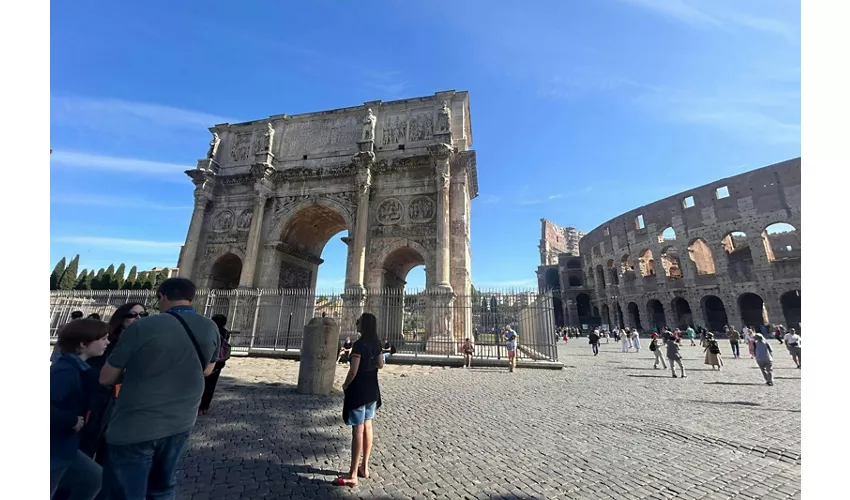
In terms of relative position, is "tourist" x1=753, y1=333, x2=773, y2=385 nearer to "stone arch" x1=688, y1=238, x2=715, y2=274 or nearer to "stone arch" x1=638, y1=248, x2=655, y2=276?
"stone arch" x1=638, y1=248, x2=655, y2=276

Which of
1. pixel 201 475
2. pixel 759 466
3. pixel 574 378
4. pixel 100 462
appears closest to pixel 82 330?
pixel 100 462

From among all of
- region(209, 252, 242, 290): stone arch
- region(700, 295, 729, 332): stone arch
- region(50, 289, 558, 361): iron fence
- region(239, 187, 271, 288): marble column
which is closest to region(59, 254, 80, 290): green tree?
region(50, 289, 558, 361): iron fence

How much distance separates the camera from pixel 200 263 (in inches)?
657

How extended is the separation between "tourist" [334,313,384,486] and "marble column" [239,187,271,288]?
A: 14.2m

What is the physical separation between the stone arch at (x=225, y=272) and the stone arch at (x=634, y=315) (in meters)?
36.4

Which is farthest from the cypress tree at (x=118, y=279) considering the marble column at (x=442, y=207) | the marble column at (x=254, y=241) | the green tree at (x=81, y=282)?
the marble column at (x=442, y=207)

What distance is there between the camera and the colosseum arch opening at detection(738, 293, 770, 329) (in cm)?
2739

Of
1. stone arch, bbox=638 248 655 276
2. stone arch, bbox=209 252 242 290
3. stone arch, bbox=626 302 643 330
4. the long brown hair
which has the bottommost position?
the long brown hair

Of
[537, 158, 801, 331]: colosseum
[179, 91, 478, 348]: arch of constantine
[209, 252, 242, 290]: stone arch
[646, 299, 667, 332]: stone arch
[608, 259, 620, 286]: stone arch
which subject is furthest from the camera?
[608, 259, 620, 286]: stone arch

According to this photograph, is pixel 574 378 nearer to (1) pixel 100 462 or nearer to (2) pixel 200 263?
(1) pixel 100 462

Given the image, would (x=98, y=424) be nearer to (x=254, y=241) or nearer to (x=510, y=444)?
(x=510, y=444)

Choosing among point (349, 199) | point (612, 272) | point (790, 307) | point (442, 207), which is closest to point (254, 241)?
point (349, 199)

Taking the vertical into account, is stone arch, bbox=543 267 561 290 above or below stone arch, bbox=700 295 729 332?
above

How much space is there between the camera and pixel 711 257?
1259 inches
